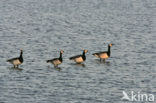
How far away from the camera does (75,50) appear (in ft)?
176

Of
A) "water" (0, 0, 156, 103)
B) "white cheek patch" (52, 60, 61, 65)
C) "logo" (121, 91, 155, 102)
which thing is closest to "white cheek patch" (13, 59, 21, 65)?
"water" (0, 0, 156, 103)

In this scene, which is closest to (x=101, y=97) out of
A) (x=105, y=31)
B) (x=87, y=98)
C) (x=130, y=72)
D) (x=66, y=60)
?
(x=87, y=98)

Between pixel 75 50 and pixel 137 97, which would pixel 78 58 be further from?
pixel 137 97

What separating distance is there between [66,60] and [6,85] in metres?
11.6

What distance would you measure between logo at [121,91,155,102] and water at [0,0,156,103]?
47cm

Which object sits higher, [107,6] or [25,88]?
[107,6]

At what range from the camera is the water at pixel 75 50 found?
3669cm

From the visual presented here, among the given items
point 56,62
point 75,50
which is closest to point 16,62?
point 56,62

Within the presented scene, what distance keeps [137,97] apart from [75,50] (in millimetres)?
18889

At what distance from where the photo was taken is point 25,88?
37.1m

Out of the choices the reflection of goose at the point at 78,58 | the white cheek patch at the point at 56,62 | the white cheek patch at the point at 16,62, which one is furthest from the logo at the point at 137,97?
the white cheek patch at the point at 16,62

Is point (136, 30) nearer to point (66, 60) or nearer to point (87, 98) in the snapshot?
point (66, 60)

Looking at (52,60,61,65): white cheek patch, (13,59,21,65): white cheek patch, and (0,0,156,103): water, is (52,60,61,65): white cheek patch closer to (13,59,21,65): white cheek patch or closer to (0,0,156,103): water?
(0,0,156,103): water

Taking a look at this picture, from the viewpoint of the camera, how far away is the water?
120ft
